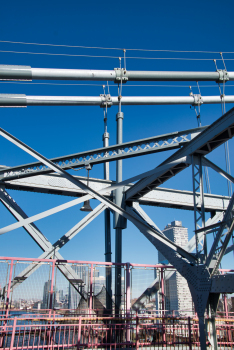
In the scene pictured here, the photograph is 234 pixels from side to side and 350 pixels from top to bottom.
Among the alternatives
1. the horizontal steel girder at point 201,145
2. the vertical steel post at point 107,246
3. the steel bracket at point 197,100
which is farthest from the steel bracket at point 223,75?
the horizontal steel girder at point 201,145

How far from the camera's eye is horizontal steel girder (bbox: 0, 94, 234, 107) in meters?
13.6

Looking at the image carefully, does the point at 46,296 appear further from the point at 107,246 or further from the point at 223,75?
the point at 223,75

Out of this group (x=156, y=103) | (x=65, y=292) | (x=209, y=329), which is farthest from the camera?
(x=156, y=103)

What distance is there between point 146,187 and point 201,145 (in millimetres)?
4759

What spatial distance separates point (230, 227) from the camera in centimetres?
1101

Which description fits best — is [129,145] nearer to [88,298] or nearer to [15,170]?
[15,170]

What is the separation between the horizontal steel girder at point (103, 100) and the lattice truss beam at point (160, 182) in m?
1.49

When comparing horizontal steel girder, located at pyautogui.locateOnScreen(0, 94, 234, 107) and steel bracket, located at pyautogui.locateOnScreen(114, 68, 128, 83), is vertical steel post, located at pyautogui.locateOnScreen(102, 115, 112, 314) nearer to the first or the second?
horizontal steel girder, located at pyautogui.locateOnScreen(0, 94, 234, 107)

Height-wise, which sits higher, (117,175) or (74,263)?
(117,175)

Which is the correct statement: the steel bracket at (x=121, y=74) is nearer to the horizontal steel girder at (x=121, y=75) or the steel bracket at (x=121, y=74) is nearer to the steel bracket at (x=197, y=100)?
the horizontal steel girder at (x=121, y=75)

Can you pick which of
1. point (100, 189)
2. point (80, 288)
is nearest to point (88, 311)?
point (80, 288)

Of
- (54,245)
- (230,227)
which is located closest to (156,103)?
(54,245)

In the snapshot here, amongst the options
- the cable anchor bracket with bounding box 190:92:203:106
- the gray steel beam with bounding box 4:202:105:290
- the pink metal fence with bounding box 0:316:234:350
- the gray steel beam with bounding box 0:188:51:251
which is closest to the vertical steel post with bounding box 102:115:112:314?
the gray steel beam with bounding box 4:202:105:290

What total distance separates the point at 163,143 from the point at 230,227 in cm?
499
